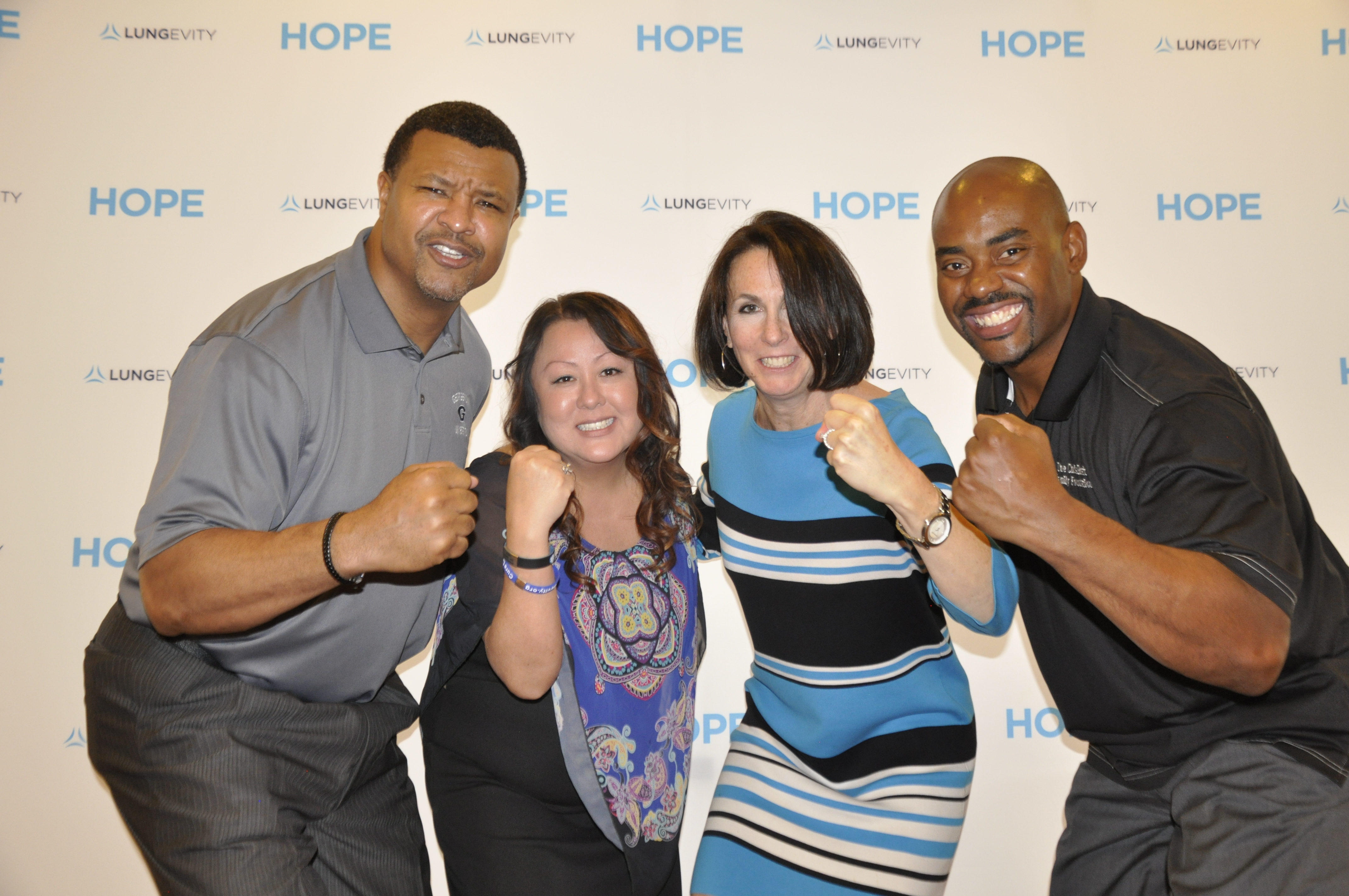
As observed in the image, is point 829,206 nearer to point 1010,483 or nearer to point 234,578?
point 1010,483

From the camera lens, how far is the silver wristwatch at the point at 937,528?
5.26 ft

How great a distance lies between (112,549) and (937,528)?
3004mm

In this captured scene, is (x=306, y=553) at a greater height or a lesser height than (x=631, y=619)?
greater

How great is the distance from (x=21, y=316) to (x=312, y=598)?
2.28 metres

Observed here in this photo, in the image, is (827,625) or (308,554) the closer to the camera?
(308,554)

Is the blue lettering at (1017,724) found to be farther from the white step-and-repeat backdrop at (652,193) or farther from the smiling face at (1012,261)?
the smiling face at (1012,261)

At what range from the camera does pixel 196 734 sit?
1.76 metres

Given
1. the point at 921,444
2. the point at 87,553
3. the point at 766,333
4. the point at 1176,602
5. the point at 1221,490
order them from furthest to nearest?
1. the point at 87,553
2. the point at 766,333
3. the point at 921,444
4. the point at 1221,490
5. the point at 1176,602

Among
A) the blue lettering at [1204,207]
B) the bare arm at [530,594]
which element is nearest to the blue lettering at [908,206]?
the blue lettering at [1204,207]

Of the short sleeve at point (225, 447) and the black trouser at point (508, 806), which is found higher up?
the short sleeve at point (225, 447)

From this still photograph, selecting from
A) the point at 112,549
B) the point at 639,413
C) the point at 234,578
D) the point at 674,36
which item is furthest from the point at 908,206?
the point at 112,549

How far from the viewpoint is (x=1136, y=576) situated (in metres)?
1.35

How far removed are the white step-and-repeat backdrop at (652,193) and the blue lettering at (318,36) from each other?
1 cm

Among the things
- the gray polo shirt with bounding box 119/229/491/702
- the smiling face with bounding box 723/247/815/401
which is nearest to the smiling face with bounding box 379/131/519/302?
the gray polo shirt with bounding box 119/229/491/702
